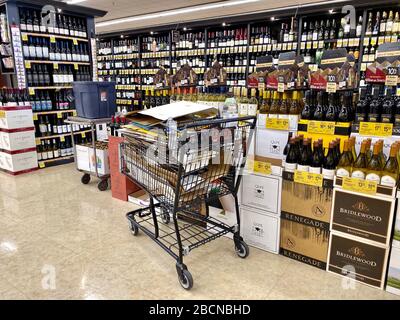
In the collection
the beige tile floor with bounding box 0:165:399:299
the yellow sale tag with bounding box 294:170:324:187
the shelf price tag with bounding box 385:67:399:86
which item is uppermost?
the shelf price tag with bounding box 385:67:399:86

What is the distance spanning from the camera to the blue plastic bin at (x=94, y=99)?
13.2ft

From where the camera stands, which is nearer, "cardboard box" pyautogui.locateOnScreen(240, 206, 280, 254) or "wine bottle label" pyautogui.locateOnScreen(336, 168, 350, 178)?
"wine bottle label" pyautogui.locateOnScreen(336, 168, 350, 178)

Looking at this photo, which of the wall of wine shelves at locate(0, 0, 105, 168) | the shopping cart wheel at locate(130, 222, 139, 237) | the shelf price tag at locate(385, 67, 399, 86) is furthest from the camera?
the wall of wine shelves at locate(0, 0, 105, 168)

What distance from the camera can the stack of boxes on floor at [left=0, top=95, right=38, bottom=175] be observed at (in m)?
4.45

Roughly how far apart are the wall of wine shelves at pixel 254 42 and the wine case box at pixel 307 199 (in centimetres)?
172

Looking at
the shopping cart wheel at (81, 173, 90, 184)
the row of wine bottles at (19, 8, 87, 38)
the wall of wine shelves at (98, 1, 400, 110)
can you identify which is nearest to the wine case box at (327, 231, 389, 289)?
the wall of wine shelves at (98, 1, 400, 110)

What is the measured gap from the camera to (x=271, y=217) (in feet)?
7.85

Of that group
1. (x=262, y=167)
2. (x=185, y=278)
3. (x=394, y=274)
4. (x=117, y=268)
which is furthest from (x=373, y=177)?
(x=117, y=268)

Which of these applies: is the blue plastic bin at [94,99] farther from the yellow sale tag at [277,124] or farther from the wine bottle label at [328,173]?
the wine bottle label at [328,173]

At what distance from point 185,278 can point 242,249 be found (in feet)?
1.87

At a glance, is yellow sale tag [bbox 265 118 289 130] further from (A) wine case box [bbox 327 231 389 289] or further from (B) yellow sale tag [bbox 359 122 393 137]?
(A) wine case box [bbox 327 231 389 289]

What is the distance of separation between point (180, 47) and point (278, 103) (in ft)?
18.5

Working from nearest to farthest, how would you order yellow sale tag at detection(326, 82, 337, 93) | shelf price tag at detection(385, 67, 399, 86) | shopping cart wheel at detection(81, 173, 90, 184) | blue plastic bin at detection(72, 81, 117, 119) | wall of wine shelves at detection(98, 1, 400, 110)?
shelf price tag at detection(385, 67, 399, 86)
yellow sale tag at detection(326, 82, 337, 93)
blue plastic bin at detection(72, 81, 117, 119)
shopping cart wheel at detection(81, 173, 90, 184)
wall of wine shelves at detection(98, 1, 400, 110)

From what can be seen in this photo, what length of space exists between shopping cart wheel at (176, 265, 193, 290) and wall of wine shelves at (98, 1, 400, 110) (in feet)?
7.03
